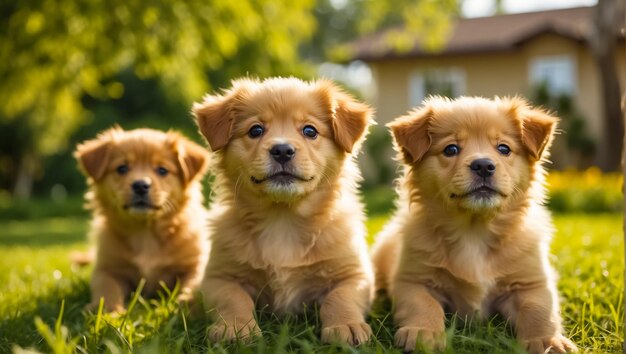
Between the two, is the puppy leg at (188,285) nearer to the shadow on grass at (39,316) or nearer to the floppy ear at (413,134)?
the shadow on grass at (39,316)

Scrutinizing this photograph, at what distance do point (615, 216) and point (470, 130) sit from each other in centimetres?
799

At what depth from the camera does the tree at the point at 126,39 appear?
31.3ft

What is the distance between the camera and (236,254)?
3.73 meters

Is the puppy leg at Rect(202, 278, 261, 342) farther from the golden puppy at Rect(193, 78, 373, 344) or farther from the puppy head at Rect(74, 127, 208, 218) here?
the puppy head at Rect(74, 127, 208, 218)

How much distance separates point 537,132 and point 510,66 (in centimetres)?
1785

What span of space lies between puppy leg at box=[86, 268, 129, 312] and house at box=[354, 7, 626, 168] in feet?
53.3

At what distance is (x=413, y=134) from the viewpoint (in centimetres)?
371

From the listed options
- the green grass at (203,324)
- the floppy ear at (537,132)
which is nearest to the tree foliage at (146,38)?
the green grass at (203,324)

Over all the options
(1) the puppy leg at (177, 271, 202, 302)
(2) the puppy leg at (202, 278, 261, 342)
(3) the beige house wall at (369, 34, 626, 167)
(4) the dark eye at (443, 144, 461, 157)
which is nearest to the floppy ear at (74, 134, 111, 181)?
(1) the puppy leg at (177, 271, 202, 302)

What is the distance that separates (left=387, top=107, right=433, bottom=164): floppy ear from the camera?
3.68 metres

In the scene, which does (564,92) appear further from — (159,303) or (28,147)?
(28,147)

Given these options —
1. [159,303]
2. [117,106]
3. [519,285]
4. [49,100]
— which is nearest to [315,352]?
[519,285]

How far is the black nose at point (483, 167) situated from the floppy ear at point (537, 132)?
0.35 meters

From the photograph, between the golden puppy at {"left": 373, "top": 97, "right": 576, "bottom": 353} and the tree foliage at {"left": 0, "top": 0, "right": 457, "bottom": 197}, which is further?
the tree foliage at {"left": 0, "top": 0, "right": 457, "bottom": 197}
